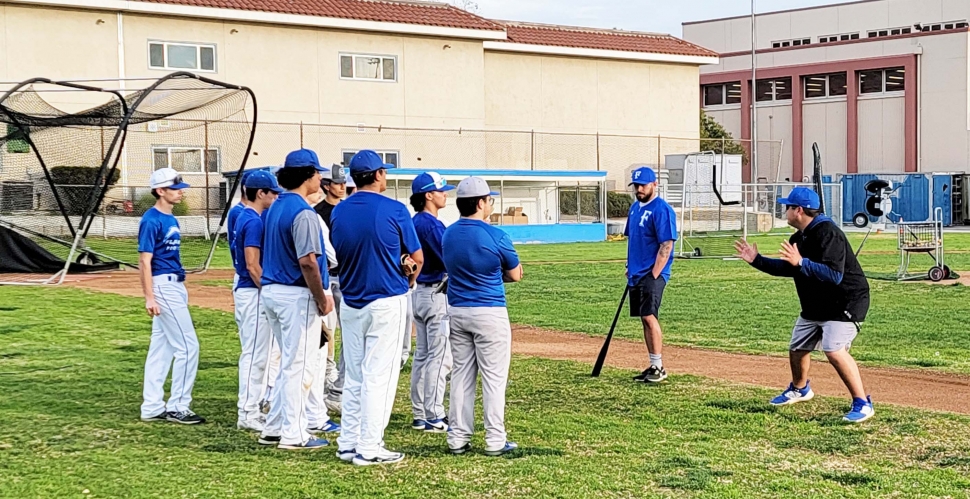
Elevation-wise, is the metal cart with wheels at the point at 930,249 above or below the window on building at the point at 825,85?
below

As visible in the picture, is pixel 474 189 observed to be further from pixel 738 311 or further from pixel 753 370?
pixel 738 311

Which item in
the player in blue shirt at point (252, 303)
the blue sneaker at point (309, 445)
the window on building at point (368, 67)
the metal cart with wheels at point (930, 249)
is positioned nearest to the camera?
the blue sneaker at point (309, 445)

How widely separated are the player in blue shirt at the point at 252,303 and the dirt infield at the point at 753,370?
4208 mm

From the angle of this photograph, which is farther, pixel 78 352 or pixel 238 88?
pixel 238 88

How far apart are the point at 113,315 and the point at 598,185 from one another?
25.1 meters

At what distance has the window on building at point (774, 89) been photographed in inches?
2397

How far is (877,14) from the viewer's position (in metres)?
63.4

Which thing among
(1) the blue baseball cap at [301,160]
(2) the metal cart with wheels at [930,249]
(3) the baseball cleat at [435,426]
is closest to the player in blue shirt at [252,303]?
(1) the blue baseball cap at [301,160]

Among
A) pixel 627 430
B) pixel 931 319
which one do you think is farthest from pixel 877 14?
pixel 627 430

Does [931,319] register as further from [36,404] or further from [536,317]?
[36,404]

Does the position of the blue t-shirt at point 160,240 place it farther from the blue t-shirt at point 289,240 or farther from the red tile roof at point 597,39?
the red tile roof at point 597,39

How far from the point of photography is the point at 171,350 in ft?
27.0

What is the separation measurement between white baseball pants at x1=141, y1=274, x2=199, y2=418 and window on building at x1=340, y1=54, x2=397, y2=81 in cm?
2960

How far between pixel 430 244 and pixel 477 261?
42.5 inches
